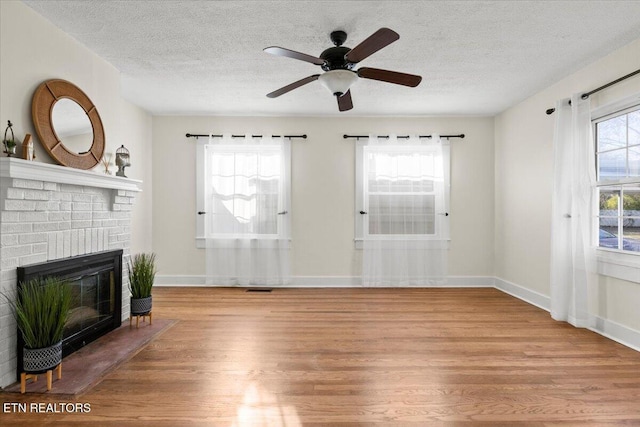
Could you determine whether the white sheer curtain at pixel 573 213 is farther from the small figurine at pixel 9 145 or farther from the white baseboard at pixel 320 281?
the small figurine at pixel 9 145

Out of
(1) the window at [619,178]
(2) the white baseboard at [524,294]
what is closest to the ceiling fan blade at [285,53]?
(1) the window at [619,178]

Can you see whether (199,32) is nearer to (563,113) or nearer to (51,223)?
(51,223)

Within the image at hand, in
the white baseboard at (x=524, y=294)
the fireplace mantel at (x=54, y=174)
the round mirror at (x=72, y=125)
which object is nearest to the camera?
the fireplace mantel at (x=54, y=174)

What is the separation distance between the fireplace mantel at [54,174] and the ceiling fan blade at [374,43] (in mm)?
2111

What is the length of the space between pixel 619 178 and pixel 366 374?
2.80m

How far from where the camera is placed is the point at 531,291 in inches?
165

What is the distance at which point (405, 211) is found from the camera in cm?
496

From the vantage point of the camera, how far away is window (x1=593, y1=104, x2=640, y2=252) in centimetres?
295

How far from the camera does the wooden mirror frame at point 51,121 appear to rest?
2.41 meters

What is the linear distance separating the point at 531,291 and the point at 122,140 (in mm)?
5274

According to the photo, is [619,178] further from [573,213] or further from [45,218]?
[45,218]

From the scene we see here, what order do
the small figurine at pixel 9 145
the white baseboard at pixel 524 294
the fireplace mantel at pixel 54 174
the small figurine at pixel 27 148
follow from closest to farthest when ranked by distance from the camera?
the fireplace mantel at pixel 54 174
the small figurine at pixel 9 145
the small figurine at pixel 27 148
the white baseboard at pixel 524 294

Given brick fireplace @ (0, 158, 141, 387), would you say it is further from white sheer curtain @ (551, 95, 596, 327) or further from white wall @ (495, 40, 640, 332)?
white wall @ (495, 40, 640, 332)

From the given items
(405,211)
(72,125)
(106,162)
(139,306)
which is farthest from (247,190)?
(72,125)
